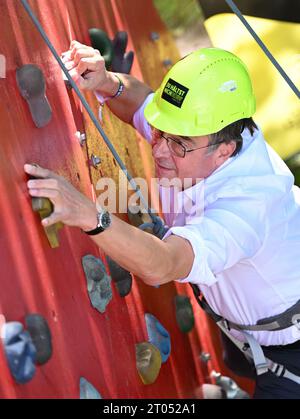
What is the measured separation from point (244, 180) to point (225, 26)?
1351mm

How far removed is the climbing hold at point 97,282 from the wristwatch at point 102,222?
363 millimetres

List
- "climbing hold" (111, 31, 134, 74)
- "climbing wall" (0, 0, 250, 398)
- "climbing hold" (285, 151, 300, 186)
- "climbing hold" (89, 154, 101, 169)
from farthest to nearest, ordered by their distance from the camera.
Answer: "climbing hold" (285, 151, 300, 186) < "climbing hold" (111, 31, 134, 74) < "climbing hold" (89, 154, 101, 169) < "climbing wall" (0, 0, 250, 398)

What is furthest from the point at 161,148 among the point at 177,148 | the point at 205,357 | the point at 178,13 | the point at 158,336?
the point at 178,13

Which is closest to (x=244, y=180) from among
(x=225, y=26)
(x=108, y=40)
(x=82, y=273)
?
(x=82, y=273)

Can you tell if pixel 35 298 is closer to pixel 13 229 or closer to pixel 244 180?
pixel 13 229

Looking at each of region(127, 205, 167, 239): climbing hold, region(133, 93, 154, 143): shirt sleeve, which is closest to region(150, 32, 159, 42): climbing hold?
region(133, 93, 154, 143): shirt sleeve

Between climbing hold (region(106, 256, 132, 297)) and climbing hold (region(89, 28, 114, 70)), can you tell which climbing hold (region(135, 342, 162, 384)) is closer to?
climbing hold (region(106, 256, 132, 297))

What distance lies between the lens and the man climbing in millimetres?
1860

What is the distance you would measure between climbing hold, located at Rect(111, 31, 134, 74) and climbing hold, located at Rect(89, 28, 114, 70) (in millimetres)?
33

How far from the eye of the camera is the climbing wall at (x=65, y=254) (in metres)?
1.83

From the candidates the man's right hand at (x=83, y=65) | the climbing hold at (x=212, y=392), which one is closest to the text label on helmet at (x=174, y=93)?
the man's right hand at (x=83, y=65)

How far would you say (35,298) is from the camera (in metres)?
1.86

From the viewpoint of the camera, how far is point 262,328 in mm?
2275

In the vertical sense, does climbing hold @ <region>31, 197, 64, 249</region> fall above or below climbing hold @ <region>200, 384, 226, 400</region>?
above
